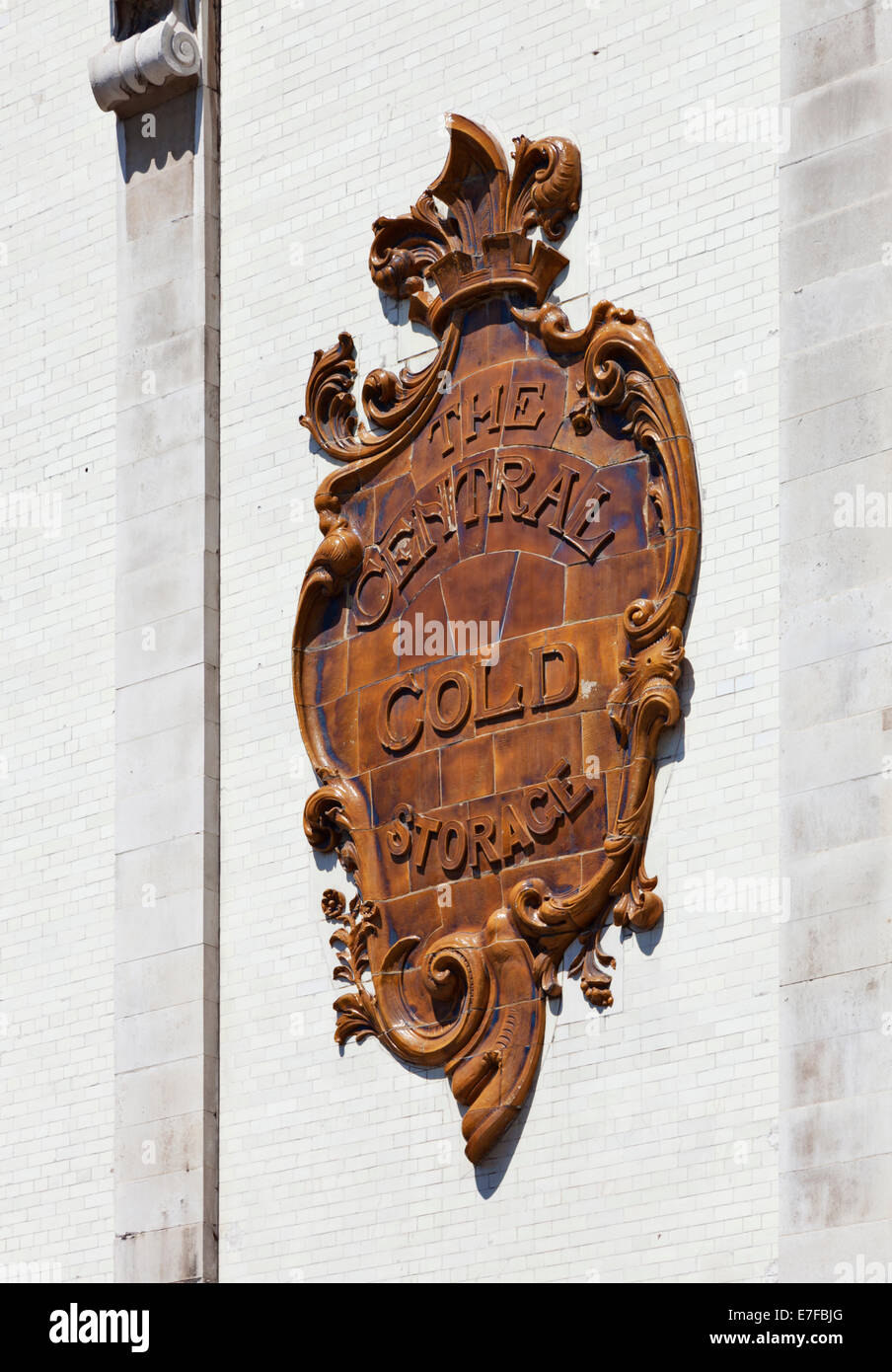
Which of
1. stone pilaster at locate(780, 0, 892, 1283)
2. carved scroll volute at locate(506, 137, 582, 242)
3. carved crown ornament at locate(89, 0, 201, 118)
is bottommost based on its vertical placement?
stone pilaster at locate(780, 0, 892, 1283)

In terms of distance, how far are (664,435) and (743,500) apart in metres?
0.80

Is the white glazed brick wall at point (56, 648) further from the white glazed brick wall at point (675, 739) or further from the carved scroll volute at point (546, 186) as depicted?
the carved scroll volute at point (546, 186)

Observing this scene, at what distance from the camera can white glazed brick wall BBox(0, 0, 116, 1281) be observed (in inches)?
937

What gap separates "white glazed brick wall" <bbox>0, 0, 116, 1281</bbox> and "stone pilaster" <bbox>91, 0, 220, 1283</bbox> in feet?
A: 1.17

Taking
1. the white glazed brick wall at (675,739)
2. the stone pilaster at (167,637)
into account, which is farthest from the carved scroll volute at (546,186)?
the stone pilaster at (167,637)

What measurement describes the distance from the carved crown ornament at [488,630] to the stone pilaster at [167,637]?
1176 mm

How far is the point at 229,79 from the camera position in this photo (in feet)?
80.9

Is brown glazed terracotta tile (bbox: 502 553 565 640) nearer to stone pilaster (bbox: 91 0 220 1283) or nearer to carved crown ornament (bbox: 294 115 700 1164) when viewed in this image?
carved crown ornament (bbox: 294 115 700 1164)

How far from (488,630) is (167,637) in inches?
129

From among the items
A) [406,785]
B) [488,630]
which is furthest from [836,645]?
[406,785]

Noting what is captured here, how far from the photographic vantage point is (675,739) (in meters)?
20.3

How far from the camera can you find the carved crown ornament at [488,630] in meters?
20.6

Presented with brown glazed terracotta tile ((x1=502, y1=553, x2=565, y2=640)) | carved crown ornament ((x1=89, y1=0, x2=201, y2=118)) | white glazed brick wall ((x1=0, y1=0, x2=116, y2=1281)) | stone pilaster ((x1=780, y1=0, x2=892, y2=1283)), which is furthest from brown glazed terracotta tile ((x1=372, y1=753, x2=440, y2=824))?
carved crown ornament ((x1=89, y1=0, x2=201, y2=118))
